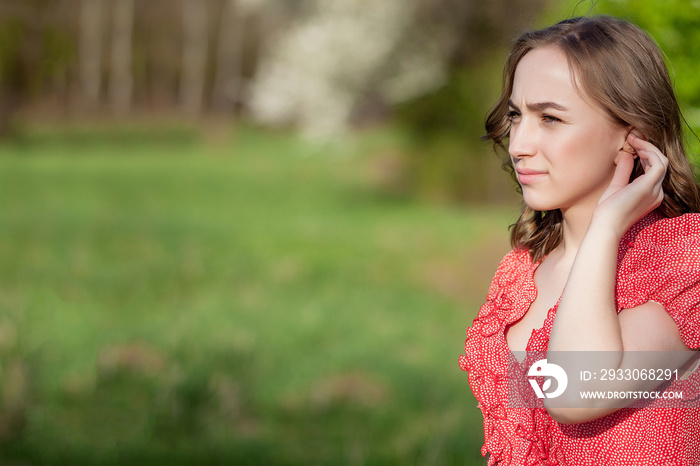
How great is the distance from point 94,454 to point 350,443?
1.35 m

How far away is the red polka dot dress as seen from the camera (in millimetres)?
1573

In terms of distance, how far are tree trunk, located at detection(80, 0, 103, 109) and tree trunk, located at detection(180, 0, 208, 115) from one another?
320 cm

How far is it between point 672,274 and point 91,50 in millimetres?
29662

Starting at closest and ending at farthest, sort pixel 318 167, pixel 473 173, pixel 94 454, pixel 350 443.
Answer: pixel 94 454 → pixel 350 443 → pixel 473 173 → pixel 318 167

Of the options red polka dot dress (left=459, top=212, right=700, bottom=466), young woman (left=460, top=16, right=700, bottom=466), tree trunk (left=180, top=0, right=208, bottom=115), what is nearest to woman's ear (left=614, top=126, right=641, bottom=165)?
young woman (left=460, top=16, right=700, bottom=466)

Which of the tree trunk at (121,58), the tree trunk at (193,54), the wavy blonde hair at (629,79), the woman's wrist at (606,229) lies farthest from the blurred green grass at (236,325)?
the tree trunk at (193,54)

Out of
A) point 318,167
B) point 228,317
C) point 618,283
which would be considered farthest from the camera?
point 318,167

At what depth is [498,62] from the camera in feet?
35.1

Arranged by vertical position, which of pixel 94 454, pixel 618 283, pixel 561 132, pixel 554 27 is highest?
pixel 554 27

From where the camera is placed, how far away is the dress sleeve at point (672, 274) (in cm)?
157

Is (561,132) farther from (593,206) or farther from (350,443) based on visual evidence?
(350,443)

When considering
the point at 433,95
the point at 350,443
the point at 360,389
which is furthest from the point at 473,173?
the point at 350,443

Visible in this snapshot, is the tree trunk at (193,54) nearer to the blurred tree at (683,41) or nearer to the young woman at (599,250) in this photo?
the blurred tree at (683,41)

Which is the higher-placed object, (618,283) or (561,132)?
(561,132)
